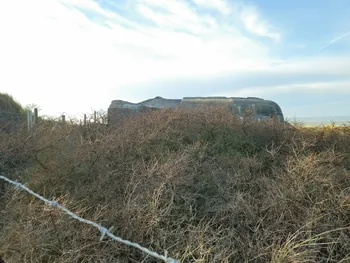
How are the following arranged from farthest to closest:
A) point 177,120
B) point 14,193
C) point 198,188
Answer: point 177,120, point 198,188, point 14,193

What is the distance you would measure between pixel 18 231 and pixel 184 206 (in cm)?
210

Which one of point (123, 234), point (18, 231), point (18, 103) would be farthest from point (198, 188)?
point (18, 103)

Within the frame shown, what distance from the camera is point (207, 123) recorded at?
7.47m

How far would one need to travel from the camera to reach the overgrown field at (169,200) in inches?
136

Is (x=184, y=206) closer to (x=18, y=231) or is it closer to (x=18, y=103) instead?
(x=18, y=231)

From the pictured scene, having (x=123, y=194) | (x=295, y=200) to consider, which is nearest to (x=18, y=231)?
(x=123, y=194)

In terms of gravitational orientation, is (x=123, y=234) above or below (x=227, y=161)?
below

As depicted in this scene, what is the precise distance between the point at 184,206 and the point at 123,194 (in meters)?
0.91

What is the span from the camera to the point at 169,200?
434 centimetres

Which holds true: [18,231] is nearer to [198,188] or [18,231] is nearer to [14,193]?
[14,193]

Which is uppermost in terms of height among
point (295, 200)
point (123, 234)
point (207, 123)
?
point (207, 123)

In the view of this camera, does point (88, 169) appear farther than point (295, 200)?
Yes

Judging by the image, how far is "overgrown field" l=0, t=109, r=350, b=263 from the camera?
3.45 metres

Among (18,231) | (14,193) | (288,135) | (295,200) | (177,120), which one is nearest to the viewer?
(18,231)
